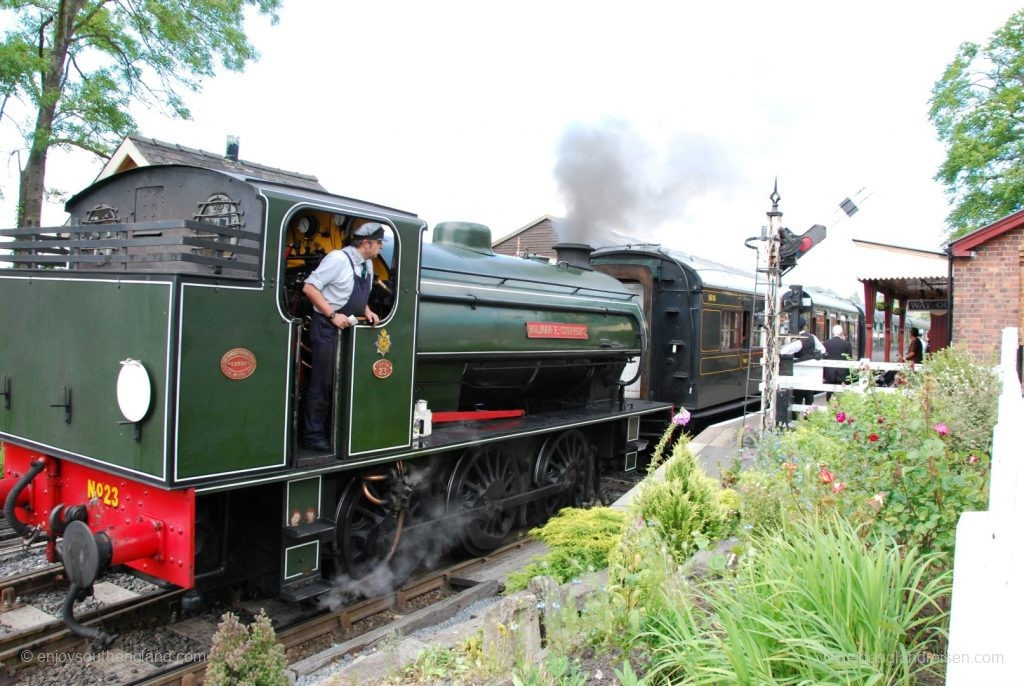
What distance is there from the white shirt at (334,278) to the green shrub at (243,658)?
7.22 ft

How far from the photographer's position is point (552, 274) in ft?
26.2

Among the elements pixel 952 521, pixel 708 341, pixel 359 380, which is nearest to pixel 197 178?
pixel 359 380

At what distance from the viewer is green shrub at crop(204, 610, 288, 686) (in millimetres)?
2779

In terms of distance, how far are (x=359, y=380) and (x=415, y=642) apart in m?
1.68

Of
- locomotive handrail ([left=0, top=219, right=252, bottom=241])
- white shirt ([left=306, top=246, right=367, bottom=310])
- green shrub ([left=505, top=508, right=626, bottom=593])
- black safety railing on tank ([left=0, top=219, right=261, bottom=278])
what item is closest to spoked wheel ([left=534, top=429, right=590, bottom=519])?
green shrub ([left=505, top=508, right=626, bottom=593])

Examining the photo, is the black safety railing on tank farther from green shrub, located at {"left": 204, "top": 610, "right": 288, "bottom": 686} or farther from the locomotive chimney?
the locomotive chimney

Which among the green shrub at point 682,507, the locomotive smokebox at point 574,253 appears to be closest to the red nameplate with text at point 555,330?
the locomotive smokebox at point 574,253

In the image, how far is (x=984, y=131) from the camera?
24.8 m

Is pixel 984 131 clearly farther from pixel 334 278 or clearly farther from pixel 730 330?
pixel 334 278

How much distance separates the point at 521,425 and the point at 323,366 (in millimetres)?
2468

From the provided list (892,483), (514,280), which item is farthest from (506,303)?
(892,483)

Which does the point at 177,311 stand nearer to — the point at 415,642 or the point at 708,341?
the point at 415,642

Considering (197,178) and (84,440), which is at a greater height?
(197,178)

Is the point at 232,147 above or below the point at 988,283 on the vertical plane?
above
